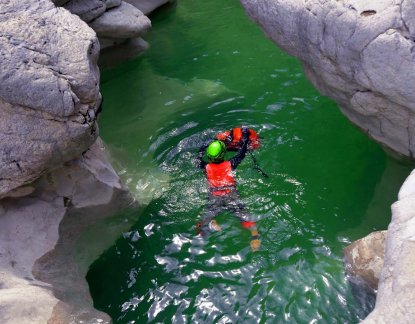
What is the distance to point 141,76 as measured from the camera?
35.4 feet

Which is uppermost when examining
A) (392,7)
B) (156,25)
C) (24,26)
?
(392,7)

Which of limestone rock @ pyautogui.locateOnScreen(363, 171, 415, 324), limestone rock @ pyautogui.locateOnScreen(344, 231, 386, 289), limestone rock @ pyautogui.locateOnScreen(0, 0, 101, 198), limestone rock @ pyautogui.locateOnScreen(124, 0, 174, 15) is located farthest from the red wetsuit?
limestone rock @ pyautogui.locateOnScreen(124, 0, 174, 15)

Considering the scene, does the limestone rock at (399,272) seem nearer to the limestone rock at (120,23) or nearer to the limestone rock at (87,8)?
the limestone rock at (87,8)

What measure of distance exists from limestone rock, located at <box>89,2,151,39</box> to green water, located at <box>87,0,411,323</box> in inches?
39.5

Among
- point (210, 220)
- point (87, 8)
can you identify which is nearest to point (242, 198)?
point (210, 220)

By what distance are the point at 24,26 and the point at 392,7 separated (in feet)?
12.8

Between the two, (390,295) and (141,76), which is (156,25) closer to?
(141,76)

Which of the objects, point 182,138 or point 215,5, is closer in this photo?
point 182,138

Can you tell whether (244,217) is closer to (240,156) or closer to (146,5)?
(240,156)

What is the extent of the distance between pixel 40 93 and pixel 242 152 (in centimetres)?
308

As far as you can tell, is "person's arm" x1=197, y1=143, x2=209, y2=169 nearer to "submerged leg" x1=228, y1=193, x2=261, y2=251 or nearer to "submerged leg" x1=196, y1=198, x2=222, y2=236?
"submerged leg" x1=196, y1=198, x2=222, y2=236

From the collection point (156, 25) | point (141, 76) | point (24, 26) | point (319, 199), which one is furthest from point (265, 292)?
point (156, 25)

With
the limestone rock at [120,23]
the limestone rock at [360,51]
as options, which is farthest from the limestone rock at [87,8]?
the limestone rock at [360,51]

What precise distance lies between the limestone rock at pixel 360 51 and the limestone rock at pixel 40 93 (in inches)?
99.7
